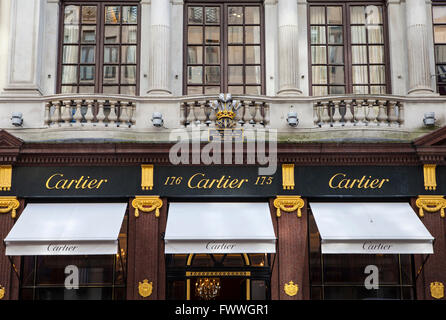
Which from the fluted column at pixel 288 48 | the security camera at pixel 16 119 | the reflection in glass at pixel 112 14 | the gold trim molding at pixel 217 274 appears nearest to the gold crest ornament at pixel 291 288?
the gold trim molding at pixel 217 274

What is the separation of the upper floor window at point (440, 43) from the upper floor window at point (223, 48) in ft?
13.7

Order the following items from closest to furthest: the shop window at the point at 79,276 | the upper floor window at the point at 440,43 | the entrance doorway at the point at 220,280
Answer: the shop window at the point at 79,276
the entrance doorway at the point at 220,280
the upper floor window at the point at 440,43

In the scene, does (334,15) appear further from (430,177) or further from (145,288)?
(145,288)

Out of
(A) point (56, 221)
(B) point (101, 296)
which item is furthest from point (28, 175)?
(B) point (101, 296)

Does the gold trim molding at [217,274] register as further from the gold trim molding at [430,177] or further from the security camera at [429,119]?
the security camera at [429,119]

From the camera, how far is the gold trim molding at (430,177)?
13.1m

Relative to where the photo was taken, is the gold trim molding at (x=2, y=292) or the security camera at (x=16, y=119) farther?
the security camera at (x=16, y=119)

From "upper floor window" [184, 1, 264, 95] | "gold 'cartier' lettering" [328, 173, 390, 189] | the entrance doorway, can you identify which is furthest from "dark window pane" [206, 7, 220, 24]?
the entrance doorway

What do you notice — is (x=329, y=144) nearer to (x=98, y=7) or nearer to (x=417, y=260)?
(x=417, y=260)

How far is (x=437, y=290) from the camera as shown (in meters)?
12.6

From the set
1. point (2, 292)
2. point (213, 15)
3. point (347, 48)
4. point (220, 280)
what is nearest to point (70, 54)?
point (213, 15)

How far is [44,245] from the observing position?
12.1 m

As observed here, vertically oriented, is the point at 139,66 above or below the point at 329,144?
above
